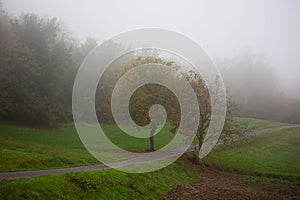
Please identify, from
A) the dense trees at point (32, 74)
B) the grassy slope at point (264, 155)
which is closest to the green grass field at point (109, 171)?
the grassy slope at point (264, 155)

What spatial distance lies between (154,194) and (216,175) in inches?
531

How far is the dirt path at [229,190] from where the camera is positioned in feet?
67.9

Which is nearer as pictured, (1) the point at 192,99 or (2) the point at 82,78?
(1) the point at 192,99

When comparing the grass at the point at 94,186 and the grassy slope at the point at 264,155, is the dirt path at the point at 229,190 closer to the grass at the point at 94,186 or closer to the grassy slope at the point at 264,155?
the grass at the point at 94,186

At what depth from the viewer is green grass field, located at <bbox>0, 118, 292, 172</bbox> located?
65.5ft

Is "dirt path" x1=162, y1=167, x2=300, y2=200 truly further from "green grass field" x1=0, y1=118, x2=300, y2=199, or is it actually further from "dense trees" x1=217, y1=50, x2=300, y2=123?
"dense trees" x1=217, y1=50, x2=300, y2=123

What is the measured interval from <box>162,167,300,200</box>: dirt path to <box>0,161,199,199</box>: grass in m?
1.31

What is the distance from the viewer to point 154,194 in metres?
19.8

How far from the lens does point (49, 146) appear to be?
30.2 metres

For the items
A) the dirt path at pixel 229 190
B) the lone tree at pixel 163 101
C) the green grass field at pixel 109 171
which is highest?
the lone tree at pixel 163 101

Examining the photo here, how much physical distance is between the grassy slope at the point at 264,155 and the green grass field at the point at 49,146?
19.2 feet

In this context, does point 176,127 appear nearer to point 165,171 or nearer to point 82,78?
point 165,171

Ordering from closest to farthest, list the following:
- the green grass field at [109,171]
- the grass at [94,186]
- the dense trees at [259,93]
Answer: the grass at [94,186] < the green grass field at [109,171] < the dense trees at [259,93]

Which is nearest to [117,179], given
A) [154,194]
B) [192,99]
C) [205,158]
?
[154,194]
